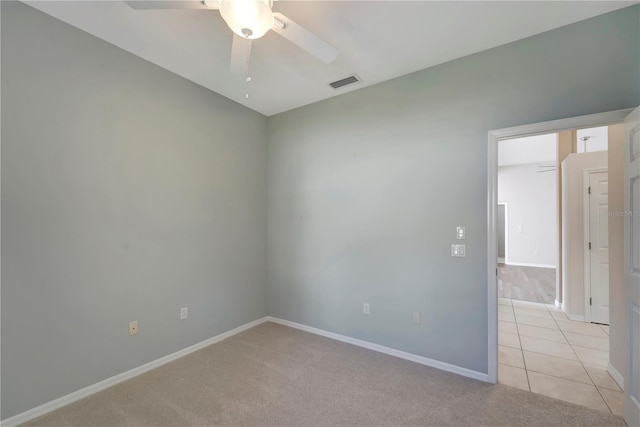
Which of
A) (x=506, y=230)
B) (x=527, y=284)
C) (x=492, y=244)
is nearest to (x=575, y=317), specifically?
(x=527, y=284)

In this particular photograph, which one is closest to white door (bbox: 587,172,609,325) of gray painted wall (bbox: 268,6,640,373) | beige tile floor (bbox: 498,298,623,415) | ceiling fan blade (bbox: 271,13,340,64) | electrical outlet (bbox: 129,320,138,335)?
beige tile floor (bbox: 498,298,623,415)

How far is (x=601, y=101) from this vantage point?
1.93 metres

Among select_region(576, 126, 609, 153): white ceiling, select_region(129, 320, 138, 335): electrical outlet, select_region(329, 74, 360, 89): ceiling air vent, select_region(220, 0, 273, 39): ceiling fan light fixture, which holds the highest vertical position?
select_region(329, 74, 360, 89): ceiling air vent

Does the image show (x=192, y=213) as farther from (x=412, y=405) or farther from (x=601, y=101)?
(x=601, y=101)

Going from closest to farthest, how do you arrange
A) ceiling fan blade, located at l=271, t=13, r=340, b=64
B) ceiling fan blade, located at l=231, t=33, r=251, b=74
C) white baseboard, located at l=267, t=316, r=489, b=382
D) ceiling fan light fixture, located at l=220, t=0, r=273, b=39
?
1. ceiling fan light fixture, located at l=220, t=0, r=273, b=39
2. ceiling fan blade, located at l=271, t=13, r=340, b=64
3. ceiling fan blade, located at l=231, t=33, r=251, b=74
4. white baseboard, located at l=267, t=316, r=489, b=382

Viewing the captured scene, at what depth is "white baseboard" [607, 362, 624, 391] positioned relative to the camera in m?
2.20

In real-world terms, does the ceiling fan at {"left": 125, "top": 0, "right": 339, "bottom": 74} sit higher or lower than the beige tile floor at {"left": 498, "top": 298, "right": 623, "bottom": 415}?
higher

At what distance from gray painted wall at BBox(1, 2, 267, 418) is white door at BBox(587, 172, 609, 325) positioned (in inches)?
185

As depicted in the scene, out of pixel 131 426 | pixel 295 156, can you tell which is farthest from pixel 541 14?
pixel 131 426

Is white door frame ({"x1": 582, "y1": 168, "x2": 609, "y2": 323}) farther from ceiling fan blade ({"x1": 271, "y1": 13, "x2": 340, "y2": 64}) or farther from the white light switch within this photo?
ceiling fan blade ({"x1": 271, "y1": 13, "x2": 340, "y2": 64})

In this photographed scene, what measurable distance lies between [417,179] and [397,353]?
175cm

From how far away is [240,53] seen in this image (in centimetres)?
168

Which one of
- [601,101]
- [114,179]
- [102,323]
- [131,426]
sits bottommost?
[131,426]

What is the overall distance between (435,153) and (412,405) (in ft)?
6.89
